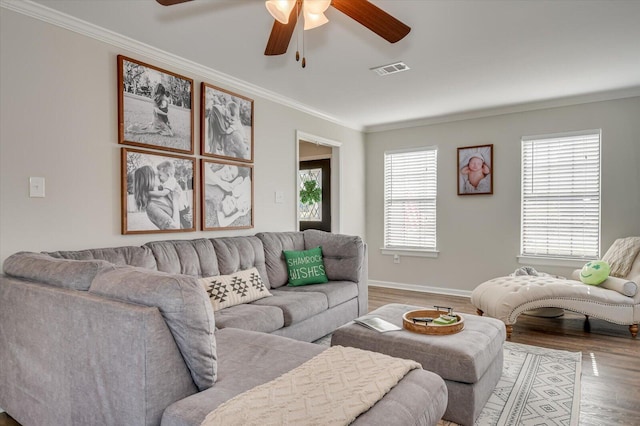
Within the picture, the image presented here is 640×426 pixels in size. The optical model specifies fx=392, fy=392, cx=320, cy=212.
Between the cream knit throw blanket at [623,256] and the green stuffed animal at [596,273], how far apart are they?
13 cm

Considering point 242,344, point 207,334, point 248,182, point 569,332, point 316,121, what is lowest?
point 569,332

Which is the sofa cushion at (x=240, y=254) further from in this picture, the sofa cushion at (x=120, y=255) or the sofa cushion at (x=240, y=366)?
the sofa cushion at (x=240, y=366)

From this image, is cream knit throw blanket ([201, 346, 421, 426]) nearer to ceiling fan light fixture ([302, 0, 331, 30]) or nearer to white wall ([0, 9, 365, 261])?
ceiling fan light fixture ([302, 0, 331, 30])

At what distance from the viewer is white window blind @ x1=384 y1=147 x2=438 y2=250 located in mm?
5699

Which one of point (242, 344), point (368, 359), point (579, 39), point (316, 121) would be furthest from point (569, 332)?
point (316, 121)

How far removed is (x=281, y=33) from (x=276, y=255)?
88.3 inches

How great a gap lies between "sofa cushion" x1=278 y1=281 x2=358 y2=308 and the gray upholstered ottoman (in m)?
0.95

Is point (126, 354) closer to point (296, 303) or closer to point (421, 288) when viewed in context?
point (296, 303)

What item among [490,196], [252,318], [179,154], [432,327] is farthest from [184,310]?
[490,196]

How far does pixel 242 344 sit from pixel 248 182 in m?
2.36

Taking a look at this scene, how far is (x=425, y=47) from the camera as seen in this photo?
10.3 ft

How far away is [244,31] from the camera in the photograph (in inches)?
112

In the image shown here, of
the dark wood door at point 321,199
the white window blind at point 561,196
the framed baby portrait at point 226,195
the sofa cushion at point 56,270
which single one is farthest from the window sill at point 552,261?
the sofa cushion at point 56,270

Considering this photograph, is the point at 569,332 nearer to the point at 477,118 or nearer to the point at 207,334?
the point at 477,118
